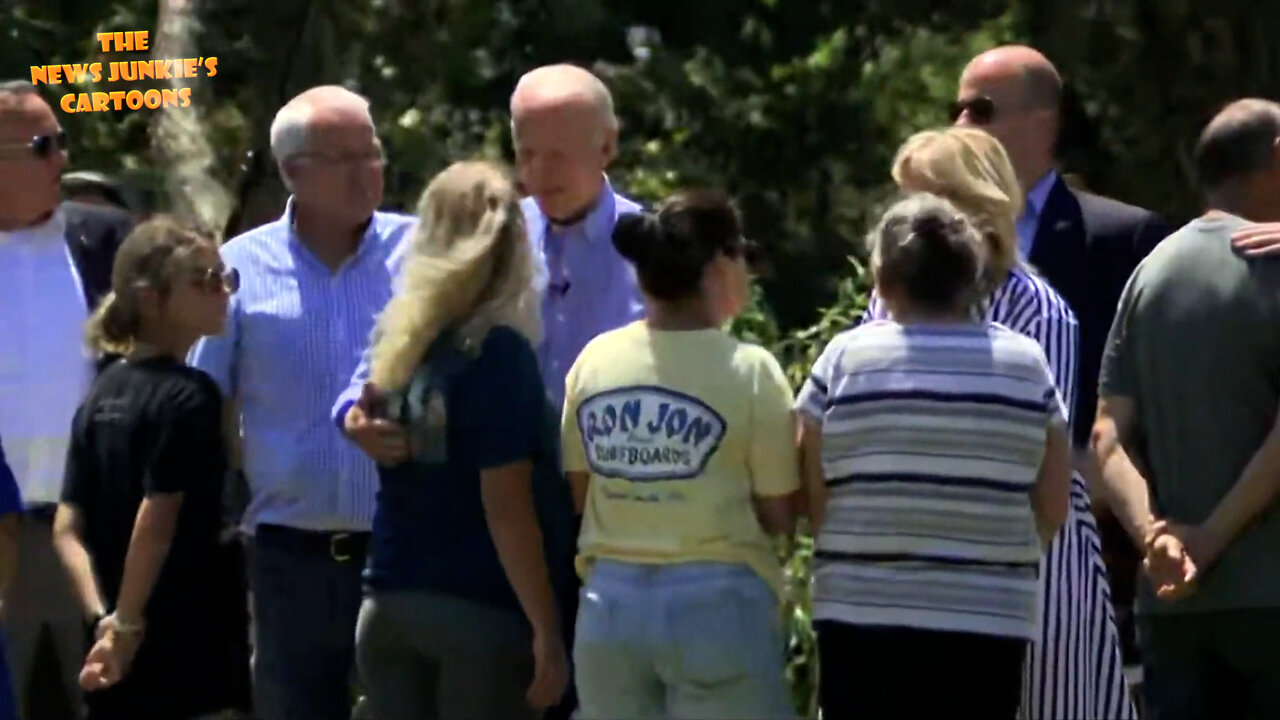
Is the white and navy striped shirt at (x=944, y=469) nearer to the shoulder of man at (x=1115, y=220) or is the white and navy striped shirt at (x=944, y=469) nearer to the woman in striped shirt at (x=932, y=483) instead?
the woman in striped shirt at (x=932, y=483)

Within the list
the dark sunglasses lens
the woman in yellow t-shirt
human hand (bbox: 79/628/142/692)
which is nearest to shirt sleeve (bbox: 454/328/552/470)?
the woman in yellow t-shirt

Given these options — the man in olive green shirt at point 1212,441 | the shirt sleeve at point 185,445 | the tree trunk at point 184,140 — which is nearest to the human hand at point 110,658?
the shirt sleeve at point 185,445

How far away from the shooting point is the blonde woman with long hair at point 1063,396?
4023mm

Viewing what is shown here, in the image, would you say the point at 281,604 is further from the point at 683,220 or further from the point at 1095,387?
the point at 1095,387

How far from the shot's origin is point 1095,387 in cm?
492

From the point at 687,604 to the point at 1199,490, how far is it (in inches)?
43.0

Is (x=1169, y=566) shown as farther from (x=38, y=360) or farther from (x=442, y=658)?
(x=38, y=360)

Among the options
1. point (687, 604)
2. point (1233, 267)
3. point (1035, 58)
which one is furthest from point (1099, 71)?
point (687, 604)

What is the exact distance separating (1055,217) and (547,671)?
A: 163 centimetres

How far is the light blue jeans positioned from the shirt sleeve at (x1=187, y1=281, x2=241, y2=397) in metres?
1.22

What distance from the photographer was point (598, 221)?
4.47 m

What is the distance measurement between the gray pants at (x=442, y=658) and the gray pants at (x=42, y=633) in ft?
3.88

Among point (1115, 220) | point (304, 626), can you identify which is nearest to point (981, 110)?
point (1115, 220)

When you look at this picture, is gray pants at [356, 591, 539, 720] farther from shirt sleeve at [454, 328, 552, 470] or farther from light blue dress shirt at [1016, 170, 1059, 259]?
light blue dress shirt at [1016, 170, 1059, 259]
